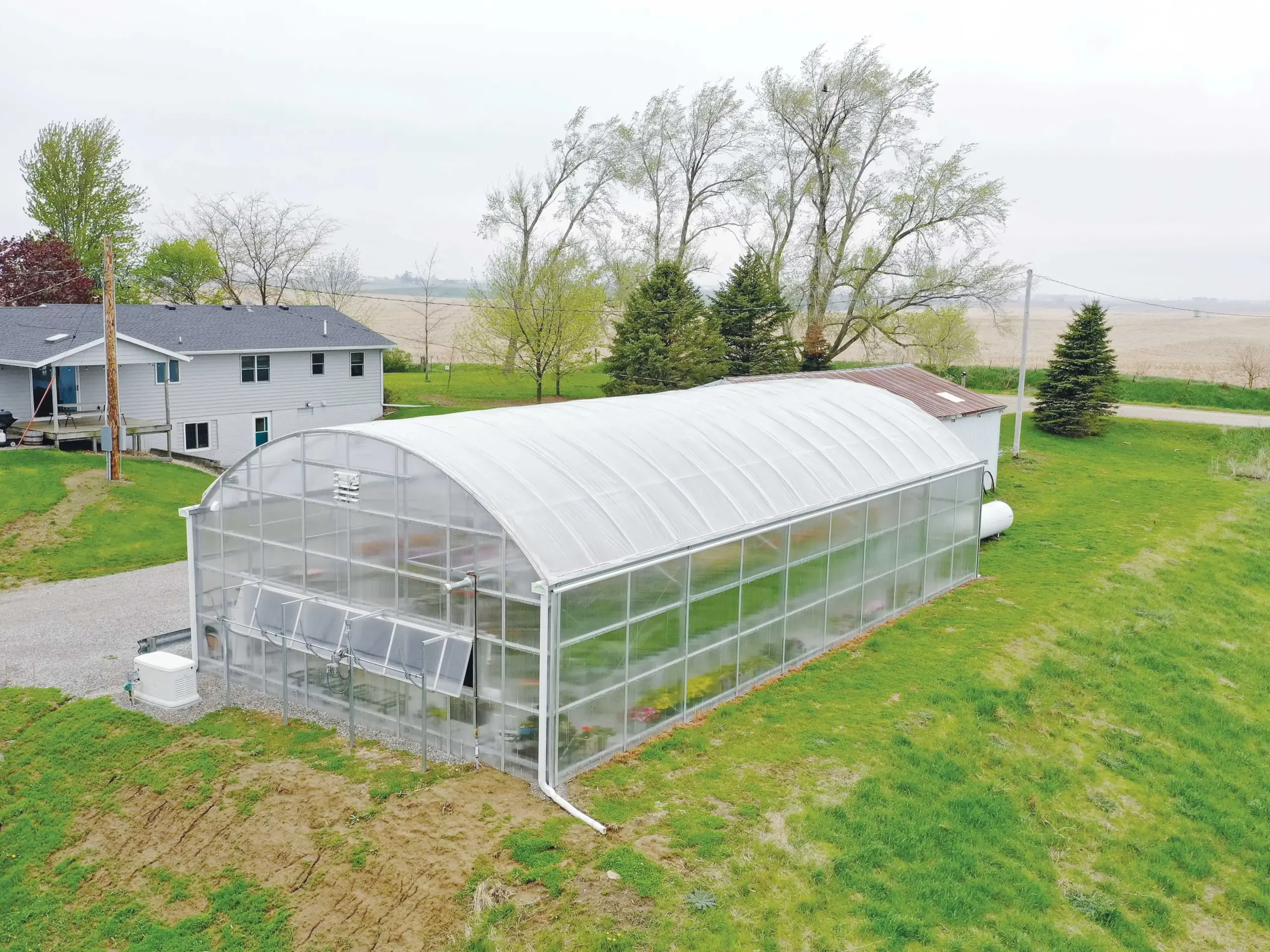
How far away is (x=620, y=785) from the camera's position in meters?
12.7

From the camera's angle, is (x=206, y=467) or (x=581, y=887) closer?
(x=581, y=887)

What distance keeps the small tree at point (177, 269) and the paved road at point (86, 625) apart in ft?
119

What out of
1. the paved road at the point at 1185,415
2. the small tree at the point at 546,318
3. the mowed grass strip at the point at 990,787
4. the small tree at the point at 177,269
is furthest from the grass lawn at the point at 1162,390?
the small tree at the point at 177,269

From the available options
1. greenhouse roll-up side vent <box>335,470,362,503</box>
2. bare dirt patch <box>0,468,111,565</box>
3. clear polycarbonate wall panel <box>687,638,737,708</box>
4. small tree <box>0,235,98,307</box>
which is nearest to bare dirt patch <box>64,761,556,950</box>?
clear polycarbonate wall panel <box>687,638,737,708</box>

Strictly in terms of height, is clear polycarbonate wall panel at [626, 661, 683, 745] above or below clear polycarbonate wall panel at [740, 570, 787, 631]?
below

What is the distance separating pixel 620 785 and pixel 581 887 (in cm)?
219

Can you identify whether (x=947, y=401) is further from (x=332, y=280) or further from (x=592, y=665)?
(x=332, y=280)

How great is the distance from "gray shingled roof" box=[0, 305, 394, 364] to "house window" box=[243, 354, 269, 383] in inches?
17.8

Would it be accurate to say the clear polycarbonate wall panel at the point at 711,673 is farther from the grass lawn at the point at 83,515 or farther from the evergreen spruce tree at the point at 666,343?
the evergreen spruce tree at the point at 666,343

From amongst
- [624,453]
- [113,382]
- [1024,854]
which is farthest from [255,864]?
[113,382]

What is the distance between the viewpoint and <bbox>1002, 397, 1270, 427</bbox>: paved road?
43250mm

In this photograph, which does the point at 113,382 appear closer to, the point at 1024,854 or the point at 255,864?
the point at 255,864

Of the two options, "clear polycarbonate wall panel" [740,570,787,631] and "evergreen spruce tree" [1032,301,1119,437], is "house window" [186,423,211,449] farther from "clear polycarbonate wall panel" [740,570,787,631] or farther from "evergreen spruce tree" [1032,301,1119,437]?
"evergreen spruce tree" [1032,301,1119,437]

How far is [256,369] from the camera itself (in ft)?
123
